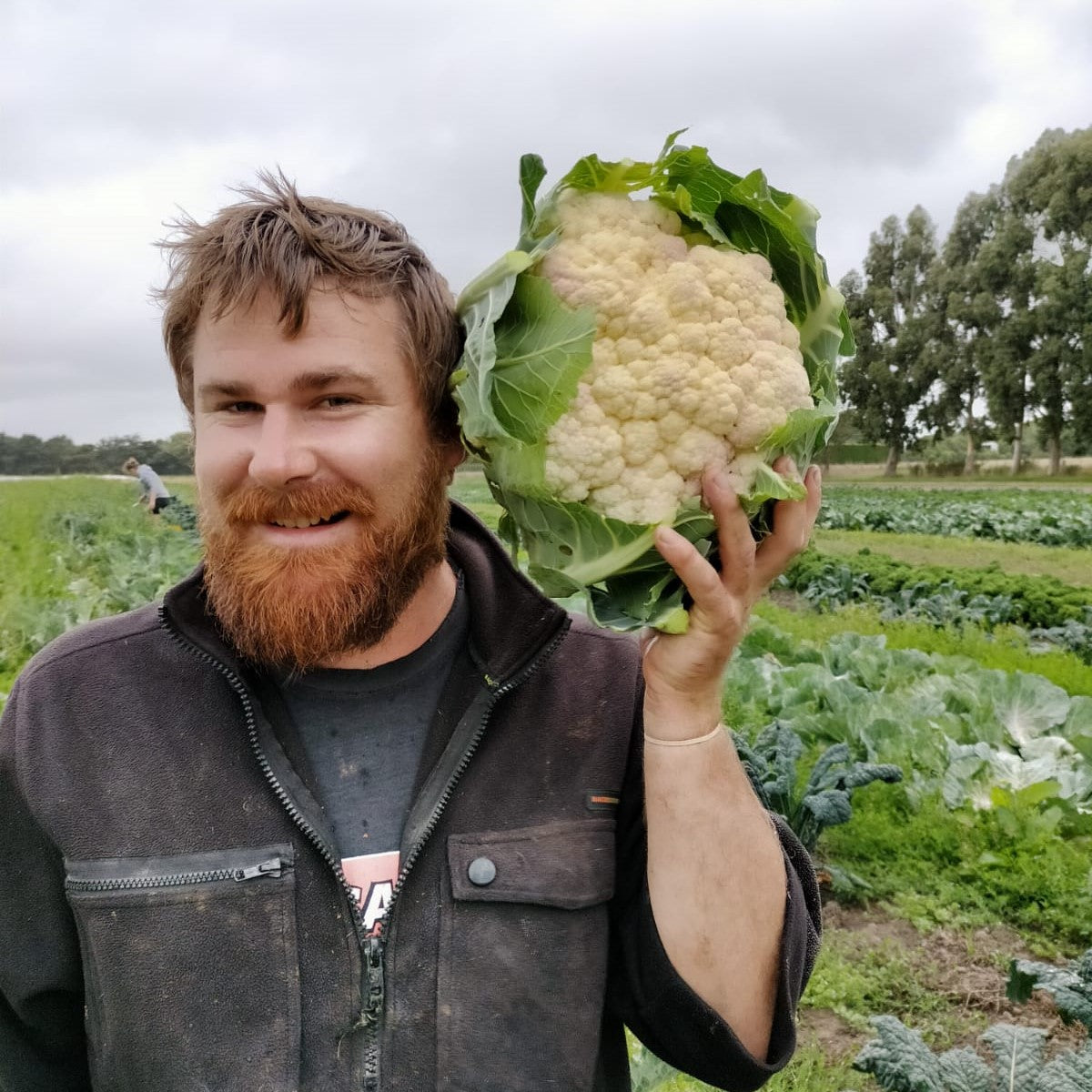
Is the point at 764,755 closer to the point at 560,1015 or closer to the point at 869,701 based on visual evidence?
the point at 869,701

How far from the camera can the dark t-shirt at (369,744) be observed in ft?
4.79

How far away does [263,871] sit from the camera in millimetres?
1401

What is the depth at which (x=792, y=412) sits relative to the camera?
145cm

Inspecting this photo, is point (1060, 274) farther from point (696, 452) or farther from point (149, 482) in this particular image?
point (696, 452)

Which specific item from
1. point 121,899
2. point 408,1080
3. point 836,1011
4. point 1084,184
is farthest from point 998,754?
point 1084,184

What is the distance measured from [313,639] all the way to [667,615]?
580mm

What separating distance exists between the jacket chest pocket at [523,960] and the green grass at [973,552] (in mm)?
12742

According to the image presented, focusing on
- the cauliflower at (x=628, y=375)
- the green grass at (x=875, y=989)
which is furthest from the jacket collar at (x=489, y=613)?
the green grass at (x=875, y=989)

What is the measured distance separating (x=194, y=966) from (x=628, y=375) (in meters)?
1.14

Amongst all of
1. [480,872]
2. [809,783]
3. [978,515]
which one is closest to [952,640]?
[809,783]

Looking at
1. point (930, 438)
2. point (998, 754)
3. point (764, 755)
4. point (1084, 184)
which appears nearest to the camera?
point (764, 755)

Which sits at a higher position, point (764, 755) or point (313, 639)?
point (313, 639)

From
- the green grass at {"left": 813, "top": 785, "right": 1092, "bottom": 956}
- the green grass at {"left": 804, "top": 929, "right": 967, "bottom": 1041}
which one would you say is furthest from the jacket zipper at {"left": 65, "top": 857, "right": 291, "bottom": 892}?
the green grass at {"left": 813, "top": 785, "right": 1092, "bottom": 956}

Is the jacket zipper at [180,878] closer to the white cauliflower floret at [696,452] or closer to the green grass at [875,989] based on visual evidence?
the white cauliflower floret at [696,452]
